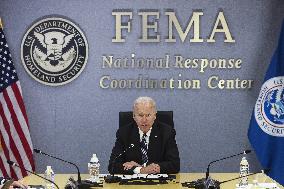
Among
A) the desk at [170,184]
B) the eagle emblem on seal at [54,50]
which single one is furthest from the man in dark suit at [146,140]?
the eagle emblem on seal at [54,50]

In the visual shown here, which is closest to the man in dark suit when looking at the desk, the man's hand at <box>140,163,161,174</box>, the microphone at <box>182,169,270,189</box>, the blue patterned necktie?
the blue patterned necktie

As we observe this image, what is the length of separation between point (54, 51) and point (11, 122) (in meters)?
0.89

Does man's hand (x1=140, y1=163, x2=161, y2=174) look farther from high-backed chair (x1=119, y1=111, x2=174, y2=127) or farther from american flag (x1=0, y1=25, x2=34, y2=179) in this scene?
american flag (x1=0, y1=25, x2=34, y2=179)

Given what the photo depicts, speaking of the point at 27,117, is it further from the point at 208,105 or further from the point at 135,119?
the point at 208,105

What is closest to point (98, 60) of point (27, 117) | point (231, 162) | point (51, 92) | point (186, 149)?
point (51, 92)

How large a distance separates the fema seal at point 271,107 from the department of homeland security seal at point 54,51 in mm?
1915

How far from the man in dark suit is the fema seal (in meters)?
1.29

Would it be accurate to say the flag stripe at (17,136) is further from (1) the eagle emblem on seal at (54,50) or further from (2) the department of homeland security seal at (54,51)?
(1) the eagle emblem on seal at (54,50)

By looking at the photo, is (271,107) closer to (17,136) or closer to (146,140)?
(146,140)

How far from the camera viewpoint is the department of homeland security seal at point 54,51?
567 cm

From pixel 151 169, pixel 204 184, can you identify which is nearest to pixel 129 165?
pixel 151 169

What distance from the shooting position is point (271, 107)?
551 centimetres

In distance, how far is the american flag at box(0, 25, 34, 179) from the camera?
540cm

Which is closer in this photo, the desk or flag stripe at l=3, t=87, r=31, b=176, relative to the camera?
the desk
